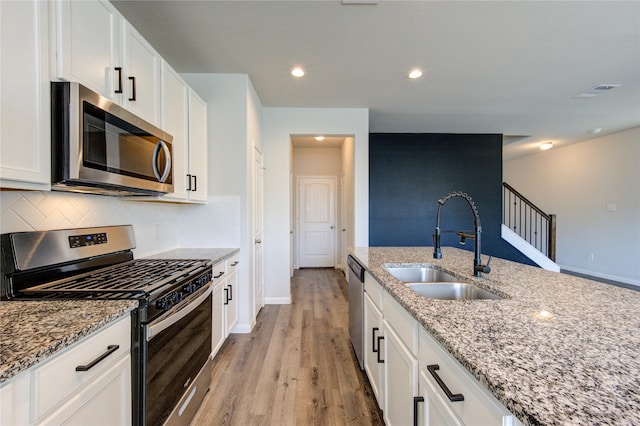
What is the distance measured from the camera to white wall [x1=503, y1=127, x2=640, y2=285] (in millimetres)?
4863

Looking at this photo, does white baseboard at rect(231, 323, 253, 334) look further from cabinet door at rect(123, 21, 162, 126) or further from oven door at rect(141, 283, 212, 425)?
cabinet door at rect(123, 21, 162, 126)

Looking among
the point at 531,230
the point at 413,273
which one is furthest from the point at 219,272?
the point at 531,230

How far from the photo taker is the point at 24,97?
104 centimetres

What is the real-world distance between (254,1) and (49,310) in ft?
6.58

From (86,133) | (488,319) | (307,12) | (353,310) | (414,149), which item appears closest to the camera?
(488,319)

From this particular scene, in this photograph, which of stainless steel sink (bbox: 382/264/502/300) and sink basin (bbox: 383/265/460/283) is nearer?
stainless steel sink (bbox: 382/264/502/300)

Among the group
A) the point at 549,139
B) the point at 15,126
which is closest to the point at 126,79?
the point at 15,126

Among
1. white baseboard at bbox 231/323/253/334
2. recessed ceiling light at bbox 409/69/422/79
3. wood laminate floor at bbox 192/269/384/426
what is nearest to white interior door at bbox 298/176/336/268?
wood laminate floor at bbox 192/269/384/426

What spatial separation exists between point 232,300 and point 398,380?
70.2 inches

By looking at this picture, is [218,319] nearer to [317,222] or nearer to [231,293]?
[231,293]

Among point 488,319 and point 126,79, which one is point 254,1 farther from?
point 488,319

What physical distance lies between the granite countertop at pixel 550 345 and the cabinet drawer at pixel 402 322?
80mm

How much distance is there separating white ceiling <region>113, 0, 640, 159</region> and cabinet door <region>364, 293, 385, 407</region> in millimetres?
2002

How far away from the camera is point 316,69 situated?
2785 mm
